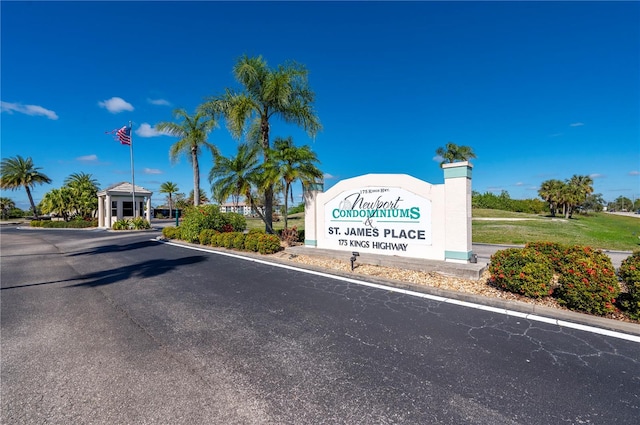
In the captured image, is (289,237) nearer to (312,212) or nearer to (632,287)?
(312,212)

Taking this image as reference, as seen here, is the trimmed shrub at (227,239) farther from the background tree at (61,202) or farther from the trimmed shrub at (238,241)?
the background tree at (61,202)

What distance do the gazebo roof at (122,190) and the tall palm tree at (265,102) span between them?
21.7 m

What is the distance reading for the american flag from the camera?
77.8 feet

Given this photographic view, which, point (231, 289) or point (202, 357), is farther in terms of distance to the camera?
point (231, 289)

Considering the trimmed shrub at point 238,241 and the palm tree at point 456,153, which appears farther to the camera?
the palm tree at point 456,153

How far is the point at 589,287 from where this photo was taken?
4223 mm

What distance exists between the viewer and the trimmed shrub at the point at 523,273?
4.82 m

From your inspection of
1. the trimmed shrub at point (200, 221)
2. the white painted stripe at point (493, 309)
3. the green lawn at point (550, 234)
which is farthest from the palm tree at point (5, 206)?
the white painted stripe at point (493, 309)

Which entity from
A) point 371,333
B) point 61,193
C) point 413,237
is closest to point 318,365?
point 371,333

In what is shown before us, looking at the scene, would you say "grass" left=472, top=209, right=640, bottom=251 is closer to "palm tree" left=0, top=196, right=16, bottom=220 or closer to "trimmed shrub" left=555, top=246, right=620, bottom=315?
"trimmed shrub" left=555, top=246, right=620, bottom=315

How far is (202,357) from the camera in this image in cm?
329

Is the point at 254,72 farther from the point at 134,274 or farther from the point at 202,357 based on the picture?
the point at 202,357

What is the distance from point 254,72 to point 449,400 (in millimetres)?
13366

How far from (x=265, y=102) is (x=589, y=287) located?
12516 millimetres
